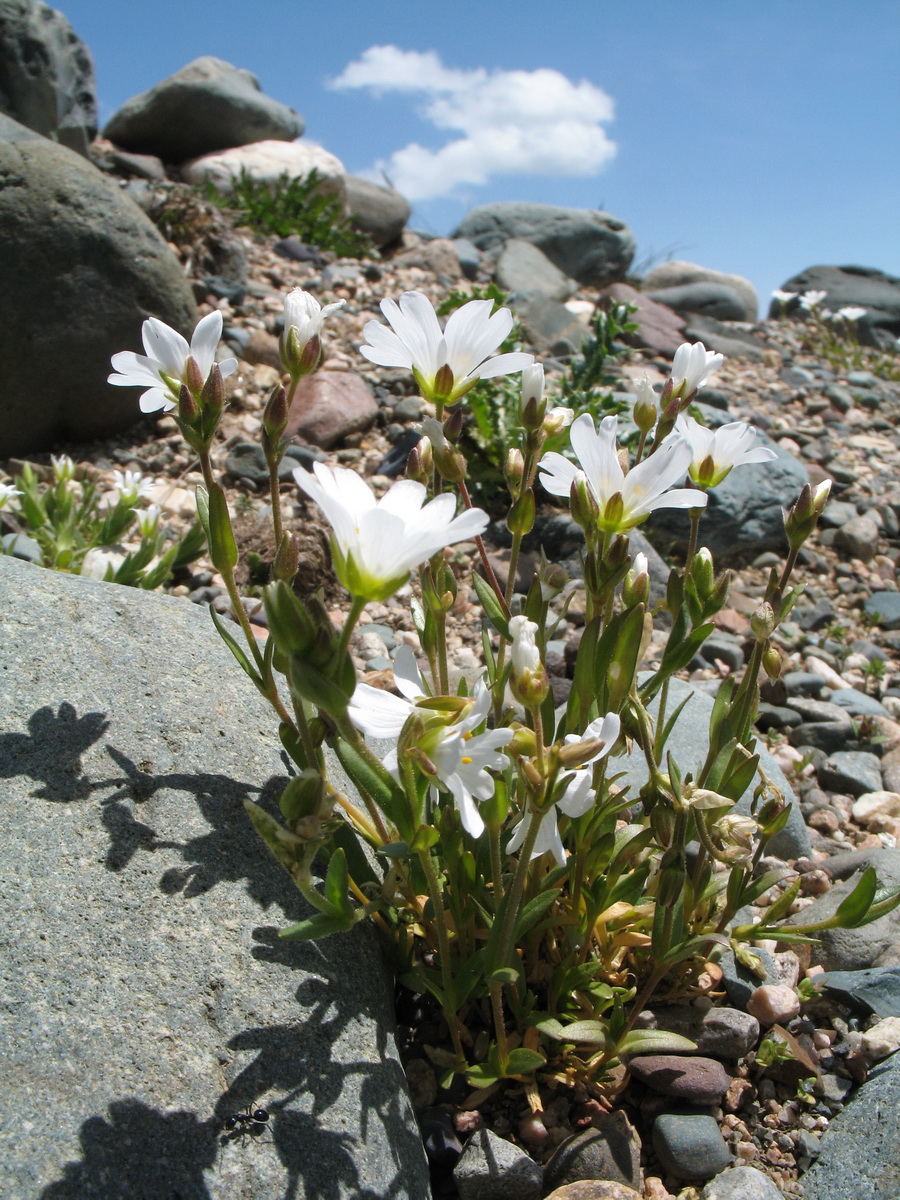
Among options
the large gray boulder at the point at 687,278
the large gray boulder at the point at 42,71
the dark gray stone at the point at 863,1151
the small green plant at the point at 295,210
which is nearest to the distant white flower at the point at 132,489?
the dark gray stone at the point at 863,1151

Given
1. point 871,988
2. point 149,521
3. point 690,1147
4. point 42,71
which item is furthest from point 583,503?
point 42,71

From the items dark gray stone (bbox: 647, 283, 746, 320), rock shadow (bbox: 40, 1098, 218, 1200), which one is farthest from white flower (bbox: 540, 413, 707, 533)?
dark gray stone (bbox: 647, 283, 746, 320)

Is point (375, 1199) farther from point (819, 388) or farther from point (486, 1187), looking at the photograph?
point (819, 388)

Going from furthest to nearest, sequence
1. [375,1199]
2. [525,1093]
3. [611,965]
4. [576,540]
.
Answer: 1. [576,540]
2. [611,965]
3. [525,1093]
4. [375,1199]

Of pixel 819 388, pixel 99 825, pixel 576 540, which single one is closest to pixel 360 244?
pixel 819 388

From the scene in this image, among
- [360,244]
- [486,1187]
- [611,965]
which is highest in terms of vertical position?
[360,244]

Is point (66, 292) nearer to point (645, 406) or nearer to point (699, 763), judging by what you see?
point (645, 406)

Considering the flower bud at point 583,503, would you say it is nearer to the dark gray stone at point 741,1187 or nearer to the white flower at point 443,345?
the white flower at point 443,345
